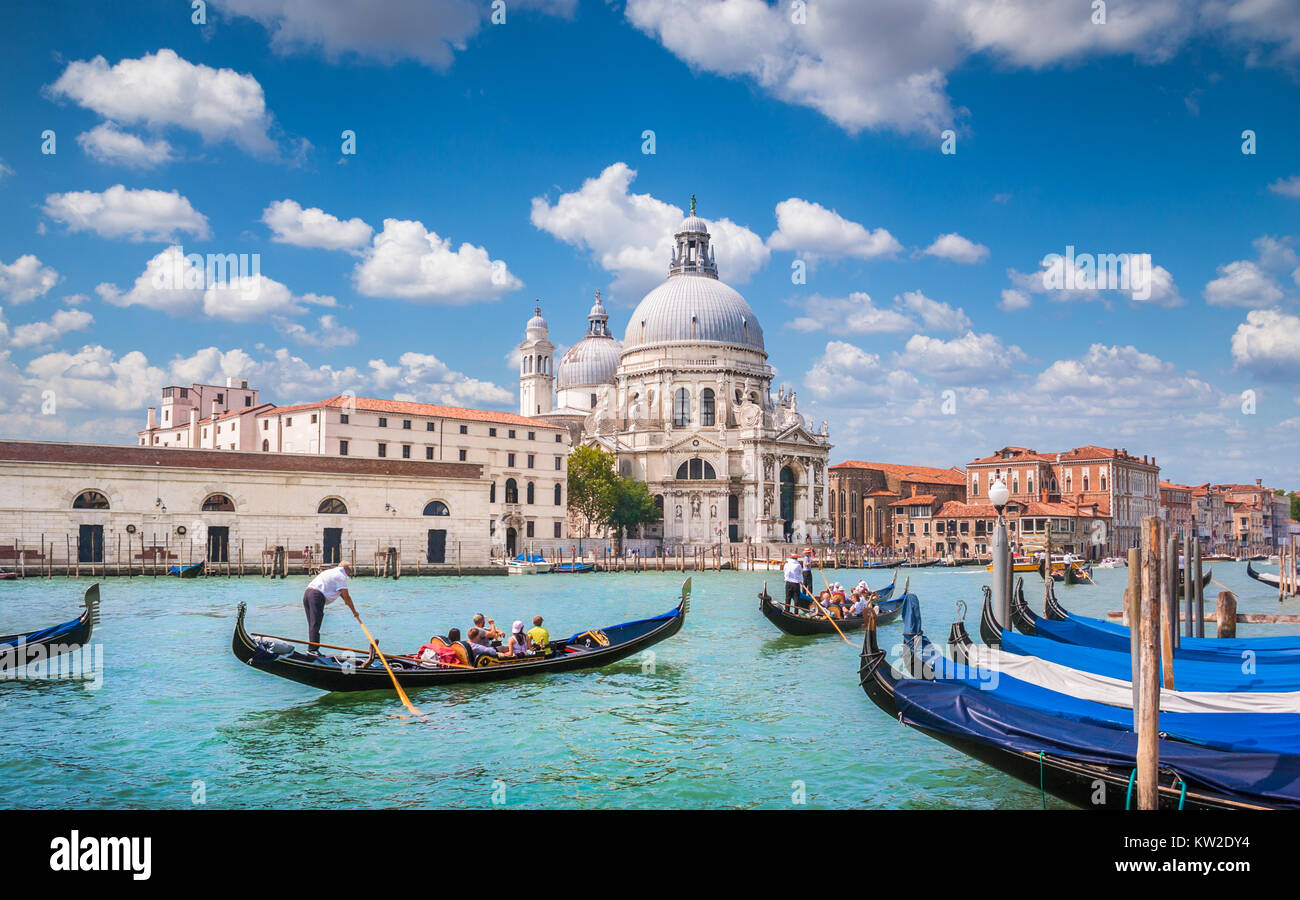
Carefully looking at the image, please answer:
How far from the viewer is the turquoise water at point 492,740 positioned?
734 centimetres

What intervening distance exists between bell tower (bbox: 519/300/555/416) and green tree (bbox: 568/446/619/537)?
17044 millimetres

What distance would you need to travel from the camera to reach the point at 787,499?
5594 cm

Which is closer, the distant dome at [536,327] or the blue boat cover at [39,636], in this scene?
the blue boat cover at [39,636]

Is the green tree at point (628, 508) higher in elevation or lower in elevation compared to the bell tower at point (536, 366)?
lower

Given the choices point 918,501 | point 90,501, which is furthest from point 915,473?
point 90,501

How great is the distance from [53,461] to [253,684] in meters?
20.3

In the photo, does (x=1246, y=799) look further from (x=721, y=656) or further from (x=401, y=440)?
(x=401, y=440)

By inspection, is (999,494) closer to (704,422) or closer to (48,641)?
(48,641)

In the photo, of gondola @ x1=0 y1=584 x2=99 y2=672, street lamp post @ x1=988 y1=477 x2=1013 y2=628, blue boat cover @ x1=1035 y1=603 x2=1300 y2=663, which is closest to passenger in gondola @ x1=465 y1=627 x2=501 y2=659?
gondola @ x1=0 y1=584 x2=99 y2=672

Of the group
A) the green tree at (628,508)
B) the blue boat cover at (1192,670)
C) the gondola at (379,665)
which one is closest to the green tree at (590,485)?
the green tree at (628,508)

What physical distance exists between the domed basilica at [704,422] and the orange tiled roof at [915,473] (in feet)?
30.1

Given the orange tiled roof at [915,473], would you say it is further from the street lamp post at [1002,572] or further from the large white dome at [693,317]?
the street lamp post at [1002,572]

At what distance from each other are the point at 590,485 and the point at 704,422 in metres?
10.9
